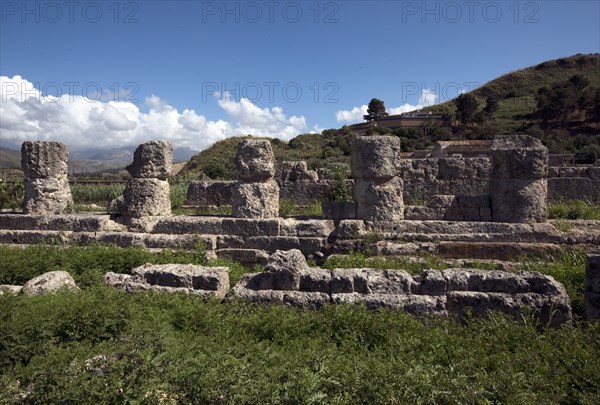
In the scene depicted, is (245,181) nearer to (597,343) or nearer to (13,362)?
(13,362)

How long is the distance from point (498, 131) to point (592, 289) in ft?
148

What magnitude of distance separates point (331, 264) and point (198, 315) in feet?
9.82

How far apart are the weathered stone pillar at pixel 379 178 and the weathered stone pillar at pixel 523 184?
2.07m

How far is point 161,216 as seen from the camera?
9.71 m

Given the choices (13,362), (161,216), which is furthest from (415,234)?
(13,362)

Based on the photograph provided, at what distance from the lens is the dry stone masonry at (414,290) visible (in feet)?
17.6

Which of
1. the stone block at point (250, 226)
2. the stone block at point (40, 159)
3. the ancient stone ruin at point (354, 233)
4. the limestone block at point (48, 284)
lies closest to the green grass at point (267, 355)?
the ancient stone ruin at point (354, 233)

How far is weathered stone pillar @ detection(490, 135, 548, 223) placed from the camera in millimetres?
8367

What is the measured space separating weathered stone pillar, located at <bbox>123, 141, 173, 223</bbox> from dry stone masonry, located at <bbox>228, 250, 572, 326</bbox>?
14.0 feet

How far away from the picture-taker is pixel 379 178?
28.4 feet

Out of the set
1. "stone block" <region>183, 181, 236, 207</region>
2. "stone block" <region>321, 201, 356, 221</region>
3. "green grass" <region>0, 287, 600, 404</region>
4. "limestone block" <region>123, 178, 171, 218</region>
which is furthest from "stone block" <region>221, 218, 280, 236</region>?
"stone block" <region>183, 181, 236, 207</region>

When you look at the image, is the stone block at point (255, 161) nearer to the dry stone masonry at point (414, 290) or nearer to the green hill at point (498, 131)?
the dry stone masonry at point (414, 290)

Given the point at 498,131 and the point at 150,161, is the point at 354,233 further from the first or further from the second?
the point at 498,131

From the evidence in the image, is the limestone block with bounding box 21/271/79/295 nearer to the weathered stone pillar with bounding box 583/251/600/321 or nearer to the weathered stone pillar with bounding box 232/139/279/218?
the weathered stone pillar with bounding box 232/139/279/218
